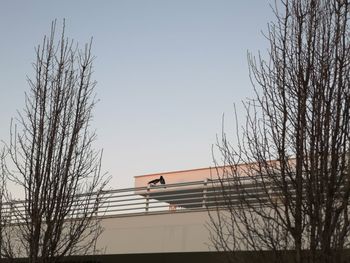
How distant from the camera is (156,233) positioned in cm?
1361

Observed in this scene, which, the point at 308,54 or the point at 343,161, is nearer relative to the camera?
the point at 343,161

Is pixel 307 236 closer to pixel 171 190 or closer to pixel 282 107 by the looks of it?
pixel 282 107

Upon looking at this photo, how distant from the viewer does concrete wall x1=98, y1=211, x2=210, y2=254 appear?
12797mm

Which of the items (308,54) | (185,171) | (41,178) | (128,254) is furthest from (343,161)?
(185,171)

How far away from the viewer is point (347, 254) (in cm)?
509

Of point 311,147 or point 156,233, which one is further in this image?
point 156,233

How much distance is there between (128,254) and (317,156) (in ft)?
32.9

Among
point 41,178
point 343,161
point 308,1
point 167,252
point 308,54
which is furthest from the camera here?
point 167,252

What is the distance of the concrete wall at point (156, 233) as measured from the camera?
12.8 meters

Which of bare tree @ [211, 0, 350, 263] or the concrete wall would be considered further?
the concrete wall

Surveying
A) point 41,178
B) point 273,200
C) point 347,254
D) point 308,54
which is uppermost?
point 308,54

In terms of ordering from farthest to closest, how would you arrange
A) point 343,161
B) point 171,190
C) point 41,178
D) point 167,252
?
point 171,190, point 167,252, point 41,178, point 343,161

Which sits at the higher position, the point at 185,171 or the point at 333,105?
the point at 185,171

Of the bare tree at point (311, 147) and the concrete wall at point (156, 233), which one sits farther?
the concrete wall at point (156, 233)
